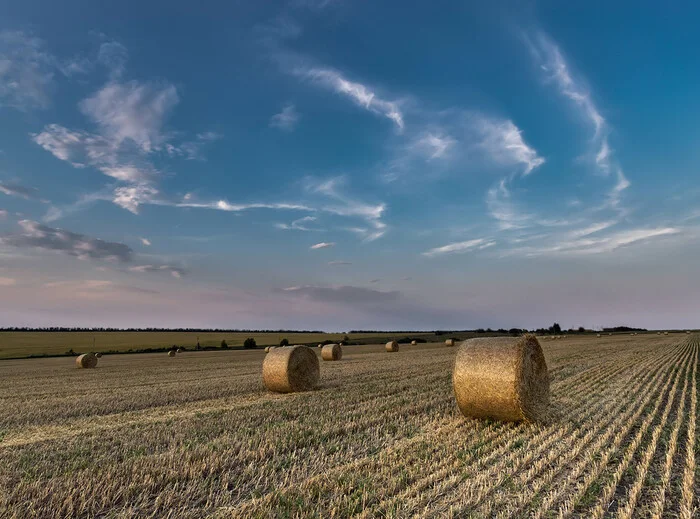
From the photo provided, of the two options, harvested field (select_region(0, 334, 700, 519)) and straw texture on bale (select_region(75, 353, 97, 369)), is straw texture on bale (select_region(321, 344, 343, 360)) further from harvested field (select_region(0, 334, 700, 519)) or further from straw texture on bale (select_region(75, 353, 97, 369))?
harvested field (select_region(0, 334, 700, 519))

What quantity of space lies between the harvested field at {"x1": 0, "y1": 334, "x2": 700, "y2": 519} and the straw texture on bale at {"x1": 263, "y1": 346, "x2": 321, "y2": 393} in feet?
5.18

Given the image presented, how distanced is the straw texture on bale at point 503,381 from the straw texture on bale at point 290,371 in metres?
5.52

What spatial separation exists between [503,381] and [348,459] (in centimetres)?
396

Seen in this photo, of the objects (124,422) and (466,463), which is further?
(124,422)

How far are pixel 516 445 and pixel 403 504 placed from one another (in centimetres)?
313

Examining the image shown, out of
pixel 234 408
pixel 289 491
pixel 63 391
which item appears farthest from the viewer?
pixel 63 391

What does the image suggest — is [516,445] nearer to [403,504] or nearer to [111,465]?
[403,504]

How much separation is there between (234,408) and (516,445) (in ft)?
20.6

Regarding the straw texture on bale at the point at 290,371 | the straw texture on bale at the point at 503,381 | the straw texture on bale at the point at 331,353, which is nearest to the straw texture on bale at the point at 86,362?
the straw texture on bale at the point at 331,353

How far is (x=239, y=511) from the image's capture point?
Answer: 14.3 feet

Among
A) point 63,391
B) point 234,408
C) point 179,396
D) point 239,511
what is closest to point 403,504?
point 239,511

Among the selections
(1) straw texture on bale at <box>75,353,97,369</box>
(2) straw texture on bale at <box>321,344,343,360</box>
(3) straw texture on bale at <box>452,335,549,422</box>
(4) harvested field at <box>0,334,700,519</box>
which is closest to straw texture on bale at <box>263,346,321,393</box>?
(4) harvested field at <box>0,334,700,519</box>

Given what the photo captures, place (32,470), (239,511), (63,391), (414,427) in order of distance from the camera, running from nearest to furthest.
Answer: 1. (239,511)
2. (32,470)
3. (414,427)
4. (63,391)

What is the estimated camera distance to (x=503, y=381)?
848cm
